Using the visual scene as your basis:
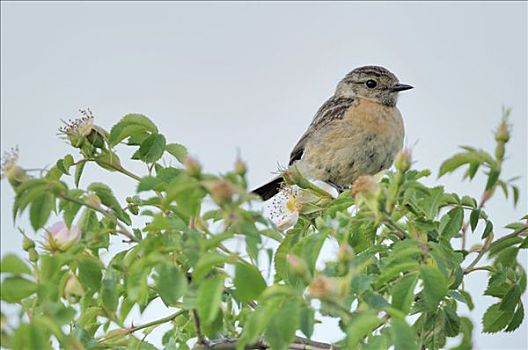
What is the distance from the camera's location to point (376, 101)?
6805 mm

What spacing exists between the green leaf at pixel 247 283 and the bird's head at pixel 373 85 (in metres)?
4.69

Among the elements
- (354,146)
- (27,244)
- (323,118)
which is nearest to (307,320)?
(27,244)

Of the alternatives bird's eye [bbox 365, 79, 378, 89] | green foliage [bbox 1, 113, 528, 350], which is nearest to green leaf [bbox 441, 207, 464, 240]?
green foliage [bbox 1, 113, 528, 350]

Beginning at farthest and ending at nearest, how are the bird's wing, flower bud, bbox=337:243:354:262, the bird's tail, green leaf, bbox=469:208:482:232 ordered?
1. the bird's wing
2. the bird's tail
3. green leaf, bbox=469:208:482:232
4. flower bud, bbox=337:243:354:262

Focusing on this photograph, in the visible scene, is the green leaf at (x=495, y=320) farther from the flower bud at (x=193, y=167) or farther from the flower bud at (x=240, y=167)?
the flower bud at (x=193, y=167)

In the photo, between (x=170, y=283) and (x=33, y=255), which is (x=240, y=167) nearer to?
(x=170, y=283)

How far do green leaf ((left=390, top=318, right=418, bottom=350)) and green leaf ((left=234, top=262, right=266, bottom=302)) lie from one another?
0.33m

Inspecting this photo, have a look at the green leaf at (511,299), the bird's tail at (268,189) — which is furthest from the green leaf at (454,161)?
the bird's tail at (268,189)

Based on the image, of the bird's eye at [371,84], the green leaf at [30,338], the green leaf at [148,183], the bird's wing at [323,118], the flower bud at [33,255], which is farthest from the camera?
the bird's eye at [371,84]

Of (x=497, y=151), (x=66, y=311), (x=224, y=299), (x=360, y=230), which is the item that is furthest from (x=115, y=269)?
(x=497, y=151)

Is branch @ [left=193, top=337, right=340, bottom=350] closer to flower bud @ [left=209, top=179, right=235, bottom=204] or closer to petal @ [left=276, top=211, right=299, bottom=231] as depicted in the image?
petal @ [left=276, top=211, right=299, bottom=231]

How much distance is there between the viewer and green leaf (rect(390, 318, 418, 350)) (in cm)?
211

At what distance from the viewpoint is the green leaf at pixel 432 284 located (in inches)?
94.9

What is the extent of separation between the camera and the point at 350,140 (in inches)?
248
